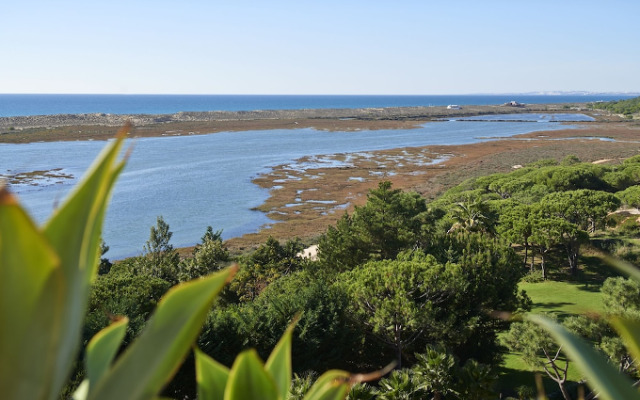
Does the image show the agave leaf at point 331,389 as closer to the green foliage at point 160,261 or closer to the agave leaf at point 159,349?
the agave leaf at point 159,349

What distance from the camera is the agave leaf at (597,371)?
1.07 m

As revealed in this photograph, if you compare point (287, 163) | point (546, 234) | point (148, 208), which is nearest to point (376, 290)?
point (546, 234)

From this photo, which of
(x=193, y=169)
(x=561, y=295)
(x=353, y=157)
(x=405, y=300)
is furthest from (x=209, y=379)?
(x=353, y=157)

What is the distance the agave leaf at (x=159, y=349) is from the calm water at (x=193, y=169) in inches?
479

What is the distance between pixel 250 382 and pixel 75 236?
0.60 m

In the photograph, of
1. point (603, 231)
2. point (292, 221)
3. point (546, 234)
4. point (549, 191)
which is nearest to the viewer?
point (546, 234)

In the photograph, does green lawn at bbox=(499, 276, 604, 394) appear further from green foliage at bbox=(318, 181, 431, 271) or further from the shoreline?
the shoreline

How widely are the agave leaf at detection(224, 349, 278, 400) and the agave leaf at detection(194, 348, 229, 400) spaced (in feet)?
0.49

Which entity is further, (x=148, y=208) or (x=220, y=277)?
(x=148, y=208)

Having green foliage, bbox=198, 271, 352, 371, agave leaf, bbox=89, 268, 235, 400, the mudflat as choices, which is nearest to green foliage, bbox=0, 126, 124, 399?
agave leaf, bbox=89, 268, 235, 400

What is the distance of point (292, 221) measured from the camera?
138 ft

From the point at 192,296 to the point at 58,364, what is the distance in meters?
0.30

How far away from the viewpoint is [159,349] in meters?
→ 1.11

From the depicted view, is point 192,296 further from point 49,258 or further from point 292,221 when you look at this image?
point 292,221
